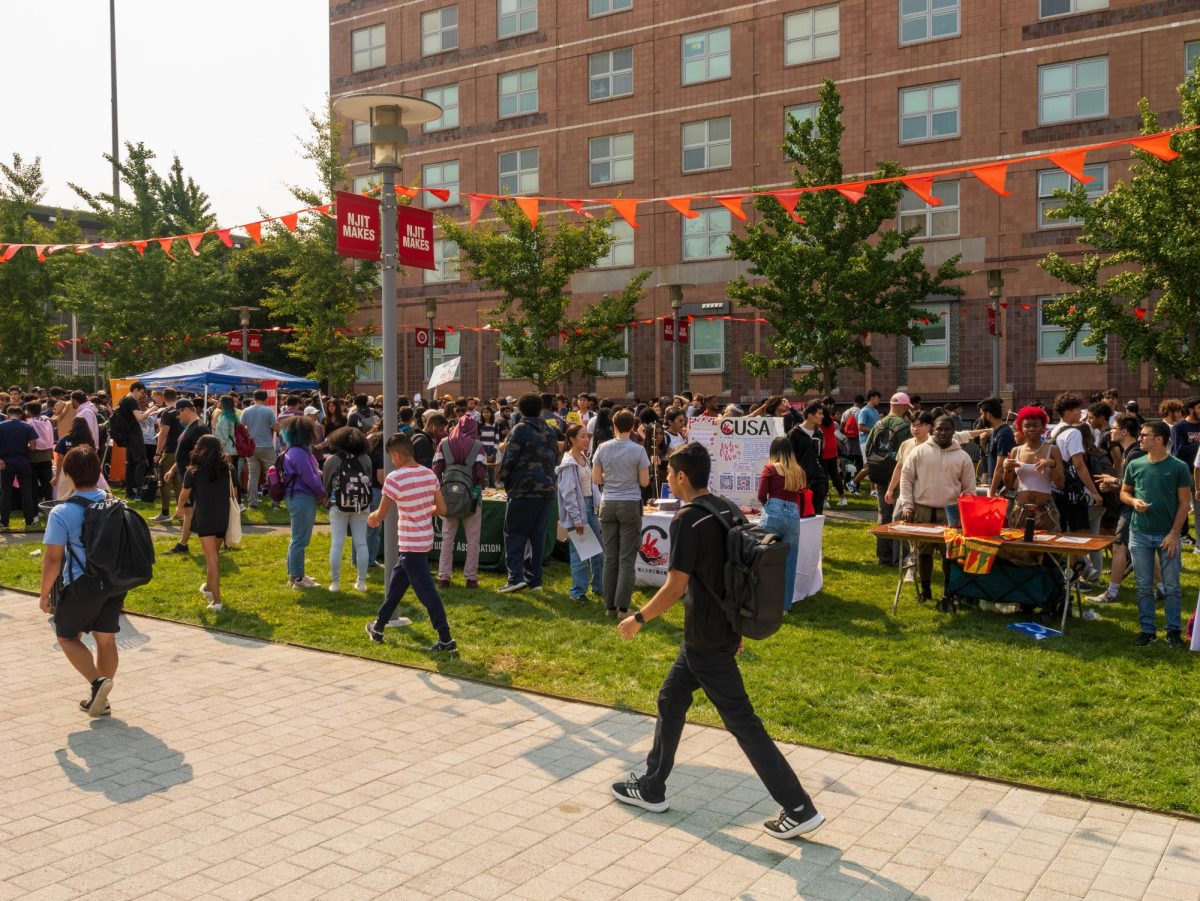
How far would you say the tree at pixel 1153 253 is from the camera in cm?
2005

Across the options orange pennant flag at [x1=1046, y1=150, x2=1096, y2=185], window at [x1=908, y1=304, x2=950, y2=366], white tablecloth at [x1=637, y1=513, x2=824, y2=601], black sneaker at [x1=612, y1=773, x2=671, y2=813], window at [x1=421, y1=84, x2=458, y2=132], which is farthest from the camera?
window at [x1=421, y1=84, x2=458, y2=132]

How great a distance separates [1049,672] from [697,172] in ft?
99.1

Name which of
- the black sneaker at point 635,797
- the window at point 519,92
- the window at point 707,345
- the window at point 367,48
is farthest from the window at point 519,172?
the black sneaker at point 635,797

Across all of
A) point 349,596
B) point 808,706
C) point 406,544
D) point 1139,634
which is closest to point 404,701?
point 406,544

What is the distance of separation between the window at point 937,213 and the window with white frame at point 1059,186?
2.38m

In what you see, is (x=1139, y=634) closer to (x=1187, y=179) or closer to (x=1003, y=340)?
(x=1187, y=179)

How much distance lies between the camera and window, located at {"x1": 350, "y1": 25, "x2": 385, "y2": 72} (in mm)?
44312

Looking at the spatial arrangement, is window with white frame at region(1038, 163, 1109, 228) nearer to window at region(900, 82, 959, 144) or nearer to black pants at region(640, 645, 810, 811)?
window at region(900, 82, 959, 144)

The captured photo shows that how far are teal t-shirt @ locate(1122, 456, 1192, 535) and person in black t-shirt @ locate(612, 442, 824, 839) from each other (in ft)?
16.3

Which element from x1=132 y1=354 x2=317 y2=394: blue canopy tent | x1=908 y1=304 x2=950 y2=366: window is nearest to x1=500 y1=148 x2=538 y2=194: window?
x1=908 y1=304 x2=950 y2=366: window

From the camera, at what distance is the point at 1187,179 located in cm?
2002

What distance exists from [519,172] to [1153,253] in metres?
25.0

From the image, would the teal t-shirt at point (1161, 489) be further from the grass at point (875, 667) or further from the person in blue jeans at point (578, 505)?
the person in blue jeans at point (578, 505)

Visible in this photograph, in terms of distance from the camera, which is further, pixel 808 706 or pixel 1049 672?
pixel 1049 672
